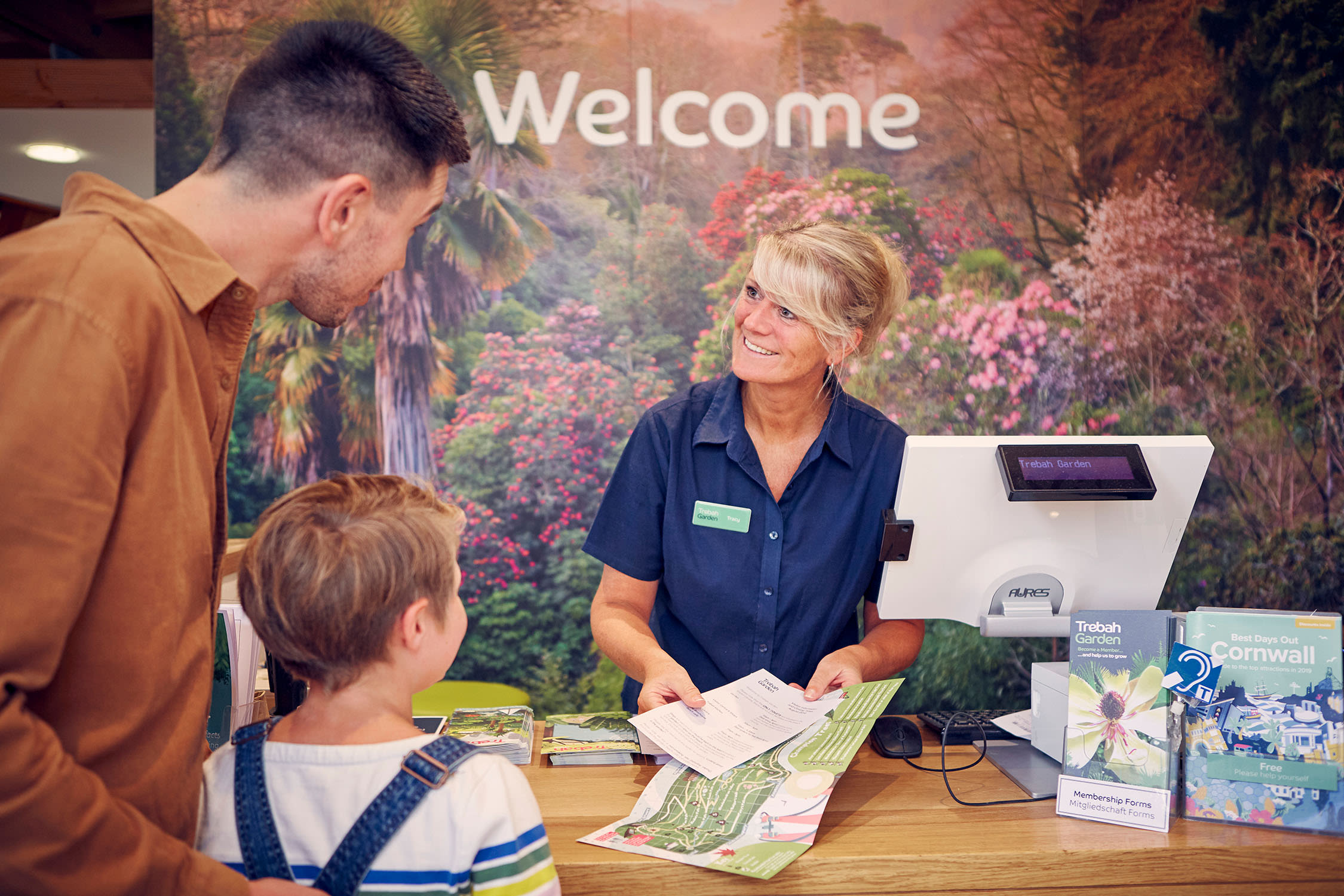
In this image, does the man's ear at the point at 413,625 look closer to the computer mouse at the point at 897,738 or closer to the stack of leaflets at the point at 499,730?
the stack of leaflets at the point at 499,730

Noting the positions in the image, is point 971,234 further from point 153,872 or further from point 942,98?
point 153,872

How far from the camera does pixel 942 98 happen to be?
155 inches

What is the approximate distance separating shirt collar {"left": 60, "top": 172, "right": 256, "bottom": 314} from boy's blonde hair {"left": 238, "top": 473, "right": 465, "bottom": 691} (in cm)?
27

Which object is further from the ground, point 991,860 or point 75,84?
point 75,84

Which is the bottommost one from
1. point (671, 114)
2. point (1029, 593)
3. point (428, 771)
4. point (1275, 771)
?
point (1275, 771)

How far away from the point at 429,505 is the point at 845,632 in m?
1.09

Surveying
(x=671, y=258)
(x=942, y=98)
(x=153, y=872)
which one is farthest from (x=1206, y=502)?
(x=153, y=872)

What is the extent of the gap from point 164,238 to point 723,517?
121 cm

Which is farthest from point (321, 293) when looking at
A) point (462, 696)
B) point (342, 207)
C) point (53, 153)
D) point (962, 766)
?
point (53, 153)

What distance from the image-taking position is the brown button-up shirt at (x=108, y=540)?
812 millimetres

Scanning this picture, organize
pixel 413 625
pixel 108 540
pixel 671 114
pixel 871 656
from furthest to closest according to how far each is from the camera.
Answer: pixel 671 114 < pixel 871 656 < pixel 413 625 < pixel 108 540

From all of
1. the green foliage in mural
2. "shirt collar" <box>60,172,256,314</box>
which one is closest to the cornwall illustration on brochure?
"shirt collar" <box>60,172,256,314</box>

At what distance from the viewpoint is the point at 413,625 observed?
1.19 metres

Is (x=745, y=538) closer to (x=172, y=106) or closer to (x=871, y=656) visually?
(x=871, y=656)
